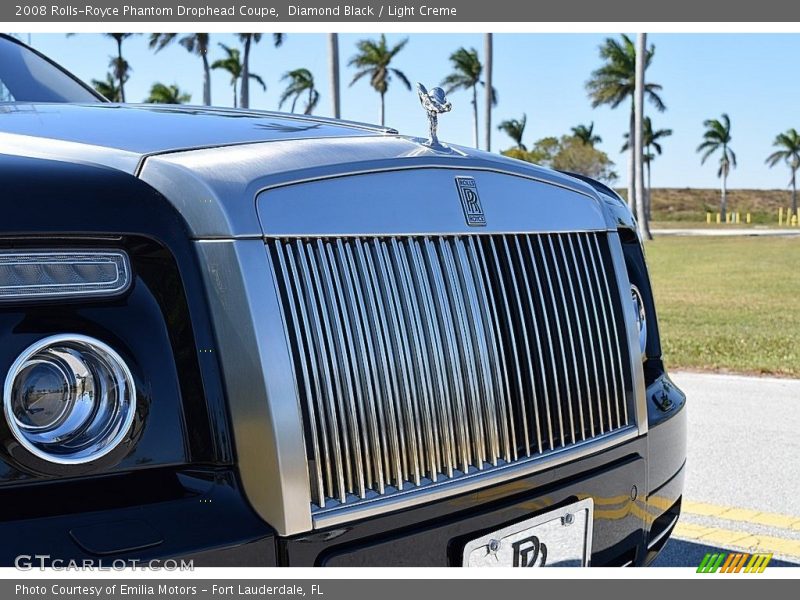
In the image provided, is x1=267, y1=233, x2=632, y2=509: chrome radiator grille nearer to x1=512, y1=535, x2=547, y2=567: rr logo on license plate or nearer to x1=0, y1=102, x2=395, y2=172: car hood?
x1=512, y1=535, x2=547, y2=567: rr logo on license plate

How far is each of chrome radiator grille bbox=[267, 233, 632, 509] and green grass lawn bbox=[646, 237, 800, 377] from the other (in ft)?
21.2

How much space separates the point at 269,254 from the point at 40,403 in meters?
0.48

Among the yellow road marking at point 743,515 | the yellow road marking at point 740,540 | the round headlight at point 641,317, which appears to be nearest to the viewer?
the round headlight at point 641,317

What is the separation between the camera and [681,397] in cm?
296

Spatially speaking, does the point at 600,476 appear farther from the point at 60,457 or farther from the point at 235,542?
the point at 60,457

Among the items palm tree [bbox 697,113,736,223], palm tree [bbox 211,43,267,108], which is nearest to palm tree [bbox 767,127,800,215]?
palm tree [bbox 697,113,736,223]

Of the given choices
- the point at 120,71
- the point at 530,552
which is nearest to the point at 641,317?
the point at 530,552

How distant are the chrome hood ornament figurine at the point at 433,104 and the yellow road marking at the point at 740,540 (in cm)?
230

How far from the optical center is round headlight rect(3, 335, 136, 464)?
164 centimetres

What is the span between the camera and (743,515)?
430cm

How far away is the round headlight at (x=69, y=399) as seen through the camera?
5.38ft

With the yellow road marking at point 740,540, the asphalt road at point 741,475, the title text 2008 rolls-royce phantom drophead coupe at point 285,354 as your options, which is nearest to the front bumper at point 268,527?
the title text 2008 rolls-royce phantom drophead coupe at point 285,354

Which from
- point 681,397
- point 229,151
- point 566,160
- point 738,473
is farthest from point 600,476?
point 566,160

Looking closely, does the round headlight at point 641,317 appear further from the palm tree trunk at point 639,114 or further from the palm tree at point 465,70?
the palm tree at point 465,70
